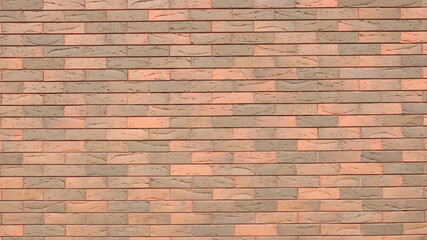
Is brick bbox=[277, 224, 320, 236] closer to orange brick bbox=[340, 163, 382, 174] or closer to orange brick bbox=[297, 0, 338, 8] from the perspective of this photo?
orange brick bbox=[340, 163, 382, 174]

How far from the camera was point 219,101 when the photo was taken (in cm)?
268

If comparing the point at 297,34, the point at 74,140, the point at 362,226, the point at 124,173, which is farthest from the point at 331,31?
the point at 74,140

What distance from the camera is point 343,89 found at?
268 centimetres

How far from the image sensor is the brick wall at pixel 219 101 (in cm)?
268

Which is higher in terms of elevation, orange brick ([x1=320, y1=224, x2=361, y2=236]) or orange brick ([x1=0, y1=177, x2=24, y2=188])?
orange brick ([x1=0, y1=177, x2=24, y2=188])

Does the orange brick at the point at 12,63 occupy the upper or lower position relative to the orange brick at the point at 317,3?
lower

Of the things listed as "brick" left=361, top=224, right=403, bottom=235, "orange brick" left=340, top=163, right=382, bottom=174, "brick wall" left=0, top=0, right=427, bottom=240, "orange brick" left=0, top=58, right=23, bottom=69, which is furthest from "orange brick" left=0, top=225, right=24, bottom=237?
"brick" left=361, top=224, right=403, bottom=235

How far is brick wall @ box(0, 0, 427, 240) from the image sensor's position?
2678mm

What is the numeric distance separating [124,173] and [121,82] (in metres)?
0.58

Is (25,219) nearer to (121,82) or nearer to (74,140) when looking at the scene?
(74,140)

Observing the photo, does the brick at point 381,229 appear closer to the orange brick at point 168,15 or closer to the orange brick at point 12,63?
the orange brick at point 168,15

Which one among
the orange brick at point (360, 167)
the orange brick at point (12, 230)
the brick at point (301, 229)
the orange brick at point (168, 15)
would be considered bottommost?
the orange brick at point (12, 230)

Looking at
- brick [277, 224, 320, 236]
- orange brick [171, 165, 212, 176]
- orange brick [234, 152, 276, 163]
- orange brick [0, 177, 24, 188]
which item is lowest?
brick [277, 224, 320, 236]

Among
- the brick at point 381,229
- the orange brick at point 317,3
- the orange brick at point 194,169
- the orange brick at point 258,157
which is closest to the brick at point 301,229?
the brick at point 381,229
